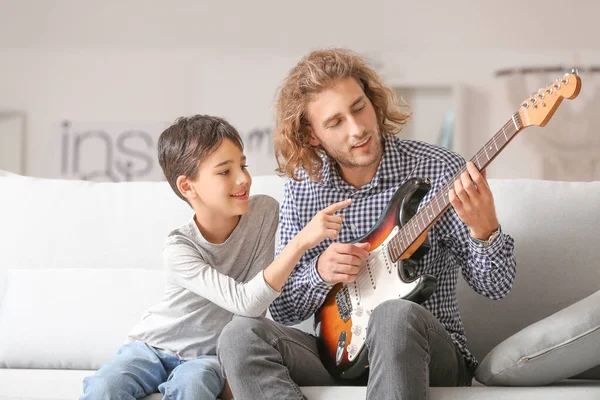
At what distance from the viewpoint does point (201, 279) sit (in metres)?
1.62

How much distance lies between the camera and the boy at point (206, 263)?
1.55 m

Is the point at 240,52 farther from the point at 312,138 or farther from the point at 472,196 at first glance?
the point at 472,196

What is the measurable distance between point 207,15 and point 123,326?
216 cm

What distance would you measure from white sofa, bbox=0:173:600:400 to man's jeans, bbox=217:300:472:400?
0.22 meters

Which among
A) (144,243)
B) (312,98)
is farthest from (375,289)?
(144,243)

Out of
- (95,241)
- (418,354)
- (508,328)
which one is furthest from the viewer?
(95,241)

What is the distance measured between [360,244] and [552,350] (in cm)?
44

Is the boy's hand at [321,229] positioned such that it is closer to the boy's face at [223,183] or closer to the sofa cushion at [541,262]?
the boy's face at [223,183]

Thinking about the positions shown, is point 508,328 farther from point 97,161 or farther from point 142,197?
point 97,161

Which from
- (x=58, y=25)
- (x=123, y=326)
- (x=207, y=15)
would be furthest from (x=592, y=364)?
(x=58, y=25)

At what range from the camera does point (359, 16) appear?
369cm

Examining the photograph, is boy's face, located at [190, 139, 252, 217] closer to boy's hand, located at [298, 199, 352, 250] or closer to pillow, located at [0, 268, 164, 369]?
boy's hand, located at [298, 199, 352, 250]

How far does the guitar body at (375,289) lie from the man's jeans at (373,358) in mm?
48

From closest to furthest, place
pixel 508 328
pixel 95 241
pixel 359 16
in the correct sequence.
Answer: pixel 508 328, pixel 95 241, pixel 359 16
